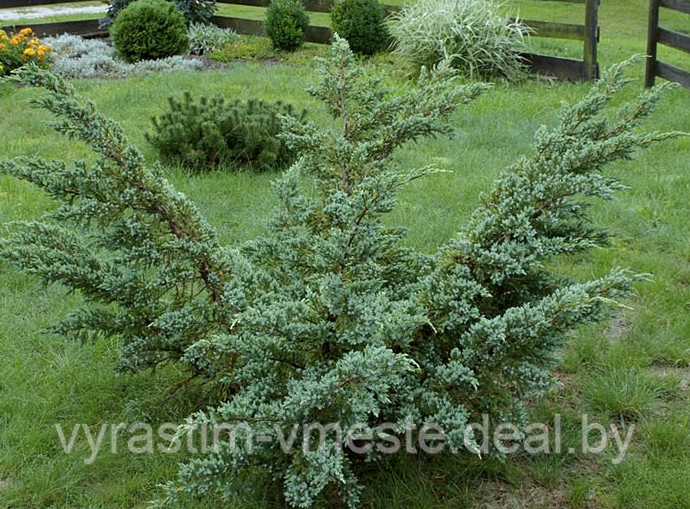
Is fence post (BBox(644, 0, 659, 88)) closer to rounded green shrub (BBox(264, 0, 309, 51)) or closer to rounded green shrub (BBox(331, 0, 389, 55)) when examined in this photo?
rounded green shrub (BBox(331, 0, 389, 55))

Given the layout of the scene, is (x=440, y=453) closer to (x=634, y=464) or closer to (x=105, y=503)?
(x=634, y=464)

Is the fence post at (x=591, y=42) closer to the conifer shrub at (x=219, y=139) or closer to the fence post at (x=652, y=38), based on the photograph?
the fence post at (x=652, y=38)

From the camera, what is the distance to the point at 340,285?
2.26 m

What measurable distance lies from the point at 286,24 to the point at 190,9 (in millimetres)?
1926

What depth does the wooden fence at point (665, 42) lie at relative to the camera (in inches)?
344

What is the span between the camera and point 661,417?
312 cm

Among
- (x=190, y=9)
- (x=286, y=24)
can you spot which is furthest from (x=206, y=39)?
(x=286, y=24)

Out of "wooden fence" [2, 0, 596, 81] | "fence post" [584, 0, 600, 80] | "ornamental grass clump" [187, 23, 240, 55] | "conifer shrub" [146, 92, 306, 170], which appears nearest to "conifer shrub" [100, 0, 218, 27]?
"ornamental grass clump" [187, 23, 240, 55]

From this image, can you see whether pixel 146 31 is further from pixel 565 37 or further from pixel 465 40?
pixel 565 37

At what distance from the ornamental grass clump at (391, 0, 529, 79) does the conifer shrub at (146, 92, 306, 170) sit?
153 inches

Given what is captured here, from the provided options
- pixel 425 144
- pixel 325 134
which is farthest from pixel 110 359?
pixel 425 144

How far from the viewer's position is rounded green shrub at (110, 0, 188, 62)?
10.7 metres

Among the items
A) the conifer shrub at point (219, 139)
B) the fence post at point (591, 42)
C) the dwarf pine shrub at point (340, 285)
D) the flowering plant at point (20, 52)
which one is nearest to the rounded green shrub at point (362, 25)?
the fence post at point (591, 42)

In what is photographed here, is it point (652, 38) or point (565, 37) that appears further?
point (565, 37)
